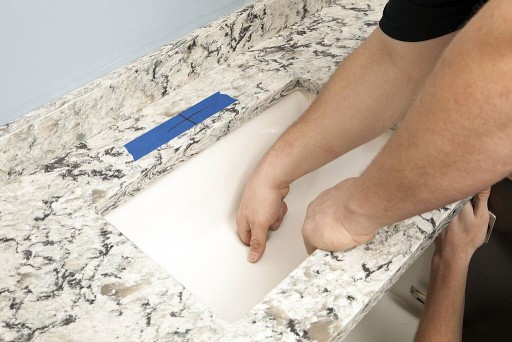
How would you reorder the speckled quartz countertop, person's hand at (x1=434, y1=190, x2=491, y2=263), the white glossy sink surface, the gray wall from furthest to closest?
1. person's hand at (x1=434, y1=190, x2=491, y2=263)
2. the white glossy sink surface
3. the gray wall
4. the speckled quartz countertop

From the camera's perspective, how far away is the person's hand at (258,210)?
872 millimetres

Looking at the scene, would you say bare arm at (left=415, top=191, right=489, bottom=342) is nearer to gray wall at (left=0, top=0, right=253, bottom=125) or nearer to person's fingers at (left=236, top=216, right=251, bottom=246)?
person's fingers at (left=236, top=216, right=251, bottom=246)

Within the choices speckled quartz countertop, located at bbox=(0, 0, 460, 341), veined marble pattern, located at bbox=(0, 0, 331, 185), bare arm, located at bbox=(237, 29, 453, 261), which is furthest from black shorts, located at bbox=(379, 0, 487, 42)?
veined marble pattern, located at bbox=(0, 0, 331, 185)

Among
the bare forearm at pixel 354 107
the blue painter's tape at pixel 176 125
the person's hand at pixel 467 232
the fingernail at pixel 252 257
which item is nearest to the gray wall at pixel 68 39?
the blue painter's tape at pixel 176 125

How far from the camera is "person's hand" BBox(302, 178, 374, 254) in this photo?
657 mm

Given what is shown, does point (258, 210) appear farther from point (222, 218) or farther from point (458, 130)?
point (458, 130)

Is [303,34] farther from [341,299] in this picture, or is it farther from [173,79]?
[341,299]

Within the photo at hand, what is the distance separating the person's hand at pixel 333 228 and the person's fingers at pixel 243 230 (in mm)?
178

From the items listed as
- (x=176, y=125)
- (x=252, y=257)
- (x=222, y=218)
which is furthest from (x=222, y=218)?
(x=176, y=125)

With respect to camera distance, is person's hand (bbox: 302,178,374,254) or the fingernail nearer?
person's hand (bbox: 302,178,374,254)

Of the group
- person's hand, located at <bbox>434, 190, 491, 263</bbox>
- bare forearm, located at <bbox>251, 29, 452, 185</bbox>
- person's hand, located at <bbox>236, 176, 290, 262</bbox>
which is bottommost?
person's hand, located at <bbox>434, 190, 491, 263</bbox>

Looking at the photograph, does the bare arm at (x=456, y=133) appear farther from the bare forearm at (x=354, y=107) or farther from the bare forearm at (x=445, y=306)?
the bare forearm at (x=445, y=306)

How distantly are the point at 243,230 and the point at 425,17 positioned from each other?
468 mm

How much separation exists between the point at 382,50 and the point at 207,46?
0.34m
